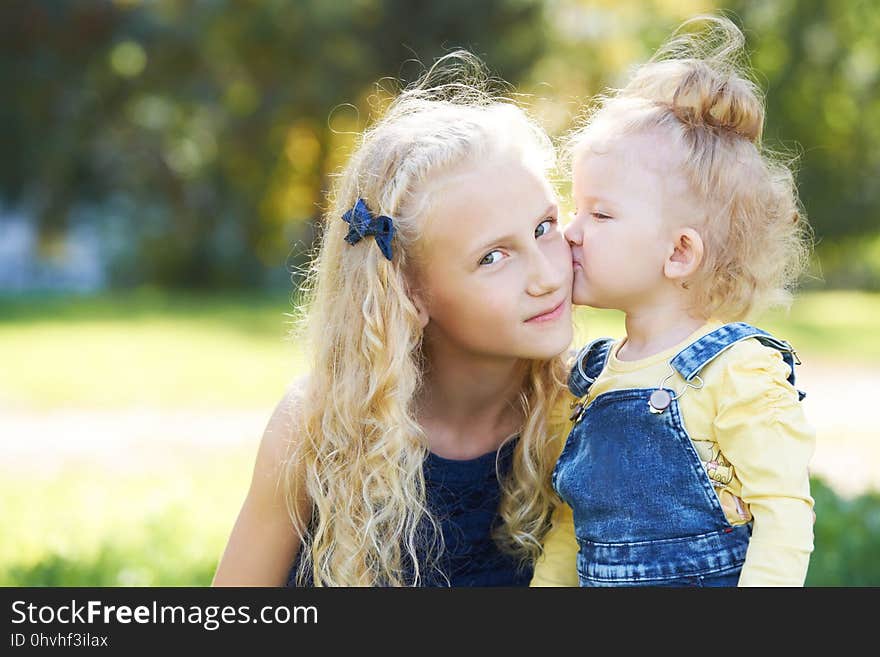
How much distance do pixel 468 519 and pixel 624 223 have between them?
101 cm

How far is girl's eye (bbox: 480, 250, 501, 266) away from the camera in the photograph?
2650 millimetres

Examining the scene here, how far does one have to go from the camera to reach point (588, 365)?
111 inches

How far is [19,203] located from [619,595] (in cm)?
2203

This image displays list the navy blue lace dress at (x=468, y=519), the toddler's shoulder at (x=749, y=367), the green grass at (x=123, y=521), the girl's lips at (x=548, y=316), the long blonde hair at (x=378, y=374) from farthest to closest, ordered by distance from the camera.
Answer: the green grass at (x=123, y=521) → the navy blue lace dress at (x=468, y=519) → the long blonde hair at (x=378, y=374) → the girl's lips at (x=548, y=316) → the toddler's shoulder at (x=749, y=367)

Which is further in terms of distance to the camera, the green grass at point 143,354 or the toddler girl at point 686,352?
the green grass at point 143,354

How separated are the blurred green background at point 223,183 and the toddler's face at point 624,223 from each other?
4.13 m

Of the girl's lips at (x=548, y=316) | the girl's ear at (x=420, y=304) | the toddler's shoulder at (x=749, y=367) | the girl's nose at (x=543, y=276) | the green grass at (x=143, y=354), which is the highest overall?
the girl's nose at (x=543, y=276)

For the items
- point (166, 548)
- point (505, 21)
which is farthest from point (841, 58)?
point (166, 548)

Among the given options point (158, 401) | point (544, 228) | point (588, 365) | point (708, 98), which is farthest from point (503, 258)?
point (158, 401)

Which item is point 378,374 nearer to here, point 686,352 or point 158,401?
point 686,352

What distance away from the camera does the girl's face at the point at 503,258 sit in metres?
2.61

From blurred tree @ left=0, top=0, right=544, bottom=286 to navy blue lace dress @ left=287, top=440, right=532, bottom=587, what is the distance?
18.2 metres

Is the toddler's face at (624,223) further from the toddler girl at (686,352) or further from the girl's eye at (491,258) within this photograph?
the girl's eye at (491,258)

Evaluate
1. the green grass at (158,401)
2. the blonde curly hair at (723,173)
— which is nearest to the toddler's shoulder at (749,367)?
the blonde curly hair at (723,173)
